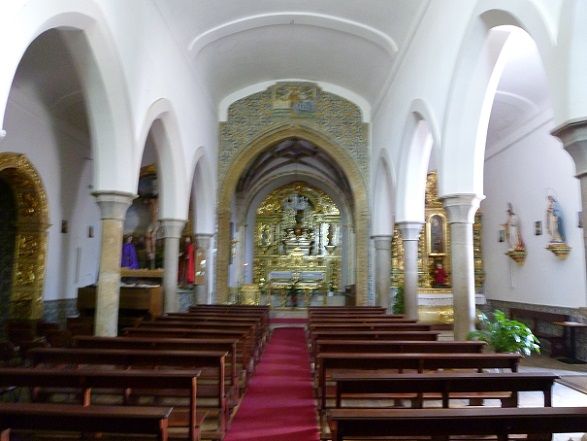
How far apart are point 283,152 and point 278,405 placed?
15485 mm

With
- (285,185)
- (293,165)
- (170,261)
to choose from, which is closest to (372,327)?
(170,261)

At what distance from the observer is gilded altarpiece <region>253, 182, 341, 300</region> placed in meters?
24.7

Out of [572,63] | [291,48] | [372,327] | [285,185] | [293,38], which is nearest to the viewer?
[572,63]

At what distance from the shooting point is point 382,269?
13.7m

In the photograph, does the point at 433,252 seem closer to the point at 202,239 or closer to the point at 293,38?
the point at 202,239

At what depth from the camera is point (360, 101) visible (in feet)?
51.8

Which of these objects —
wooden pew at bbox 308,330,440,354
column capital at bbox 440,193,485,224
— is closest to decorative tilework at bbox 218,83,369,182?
column capital at bbox 440,193,485,224

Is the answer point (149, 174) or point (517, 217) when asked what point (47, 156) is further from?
point (517, 217)

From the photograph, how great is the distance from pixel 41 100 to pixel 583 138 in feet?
34.4

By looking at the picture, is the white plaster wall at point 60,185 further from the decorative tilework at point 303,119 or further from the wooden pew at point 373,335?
the wooden pew at point 373,335

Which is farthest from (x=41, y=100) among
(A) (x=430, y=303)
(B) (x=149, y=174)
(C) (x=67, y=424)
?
(A) (x=430, y=303)

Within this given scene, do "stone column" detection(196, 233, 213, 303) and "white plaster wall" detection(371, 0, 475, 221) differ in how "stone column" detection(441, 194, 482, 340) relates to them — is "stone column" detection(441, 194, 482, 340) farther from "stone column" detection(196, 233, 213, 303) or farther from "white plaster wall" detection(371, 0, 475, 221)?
"stone column" detection(196, 233, 213, 303)

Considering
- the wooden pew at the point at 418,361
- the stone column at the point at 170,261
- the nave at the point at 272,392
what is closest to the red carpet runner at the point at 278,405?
the nave at the point at 272,392

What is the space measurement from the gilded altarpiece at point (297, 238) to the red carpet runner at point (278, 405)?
15.0 m
